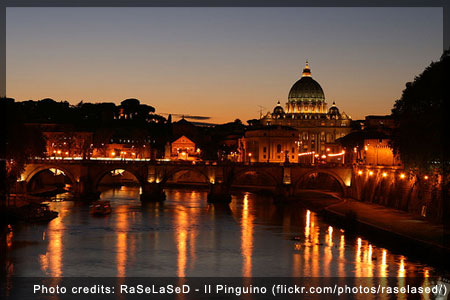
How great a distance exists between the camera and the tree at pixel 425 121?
1785 inches

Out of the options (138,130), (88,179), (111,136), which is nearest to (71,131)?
Result: (111,136)

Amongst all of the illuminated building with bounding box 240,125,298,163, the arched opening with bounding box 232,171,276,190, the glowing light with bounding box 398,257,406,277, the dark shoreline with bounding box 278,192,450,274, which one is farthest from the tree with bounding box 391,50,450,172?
the illuminated building with bounding box 240,125,298,163

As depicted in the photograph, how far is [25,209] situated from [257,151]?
84.4 meters

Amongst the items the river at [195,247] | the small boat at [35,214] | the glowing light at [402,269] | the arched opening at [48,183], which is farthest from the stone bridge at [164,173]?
the glowing light at [402,269]

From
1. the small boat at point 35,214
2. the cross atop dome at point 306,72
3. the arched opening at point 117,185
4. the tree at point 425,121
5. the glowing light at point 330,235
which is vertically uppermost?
the cross atop dome at point 306,72

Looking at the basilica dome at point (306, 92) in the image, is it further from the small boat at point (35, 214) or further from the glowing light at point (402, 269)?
the glowing light at point (402, 269)

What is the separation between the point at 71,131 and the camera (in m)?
131

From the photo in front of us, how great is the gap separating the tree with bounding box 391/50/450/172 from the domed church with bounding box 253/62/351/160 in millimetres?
112360

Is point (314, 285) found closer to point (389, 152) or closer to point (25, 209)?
point (25, 209)

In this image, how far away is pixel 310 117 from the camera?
175m

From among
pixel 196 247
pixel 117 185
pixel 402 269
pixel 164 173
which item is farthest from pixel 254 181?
pixel 402 269

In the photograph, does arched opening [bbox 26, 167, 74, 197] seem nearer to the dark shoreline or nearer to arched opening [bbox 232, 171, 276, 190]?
arched opening [bbox 232, 171, 276, 190]

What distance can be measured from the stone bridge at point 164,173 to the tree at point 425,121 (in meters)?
29.3

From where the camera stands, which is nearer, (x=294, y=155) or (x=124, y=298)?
(x=124, y=298)
